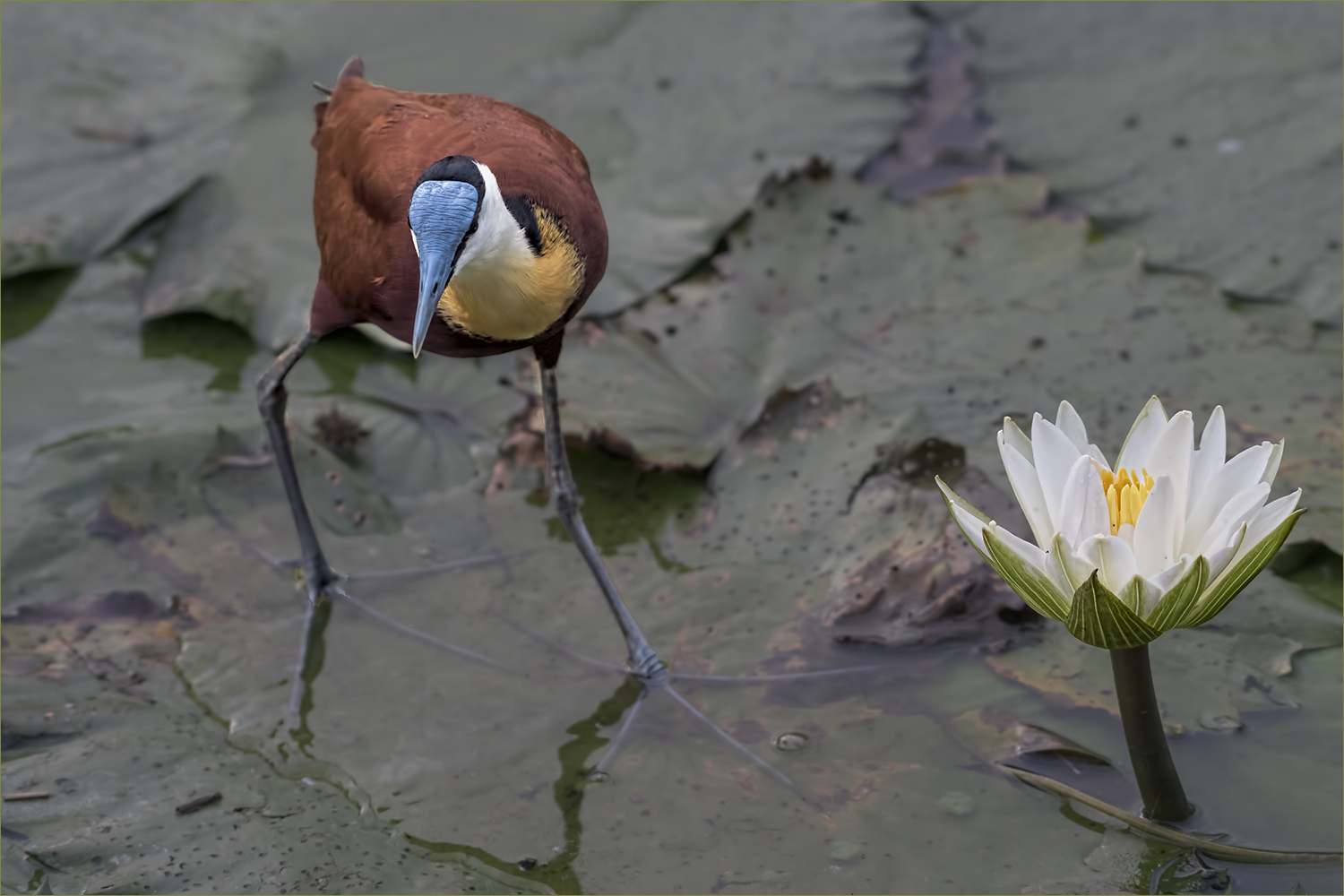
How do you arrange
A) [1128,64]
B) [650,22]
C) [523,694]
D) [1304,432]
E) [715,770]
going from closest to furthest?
1. [715,770]
2. [523,694]
3. [1304,432]
4. [1128,64]
5. [650,22]

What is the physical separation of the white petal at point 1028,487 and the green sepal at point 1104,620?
174 mm

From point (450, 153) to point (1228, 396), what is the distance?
5.85 ft

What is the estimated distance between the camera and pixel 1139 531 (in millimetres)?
1584

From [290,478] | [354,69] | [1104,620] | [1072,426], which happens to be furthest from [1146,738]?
[354,69]

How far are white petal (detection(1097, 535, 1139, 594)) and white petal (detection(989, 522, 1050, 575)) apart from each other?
67mm

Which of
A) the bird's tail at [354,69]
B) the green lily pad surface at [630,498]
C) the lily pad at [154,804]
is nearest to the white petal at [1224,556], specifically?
the green lily pad surface at [630,498]

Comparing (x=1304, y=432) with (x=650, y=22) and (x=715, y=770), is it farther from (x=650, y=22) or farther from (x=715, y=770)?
(x=650, y=22)

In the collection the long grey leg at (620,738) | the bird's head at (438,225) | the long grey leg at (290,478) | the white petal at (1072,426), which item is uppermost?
the bird's head at (438,225)

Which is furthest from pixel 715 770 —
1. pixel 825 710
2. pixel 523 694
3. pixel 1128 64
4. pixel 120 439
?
pixel 1128 64

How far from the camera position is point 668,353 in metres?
2.88

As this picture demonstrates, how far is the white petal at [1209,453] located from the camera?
172cm

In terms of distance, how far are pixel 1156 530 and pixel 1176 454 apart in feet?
0.64

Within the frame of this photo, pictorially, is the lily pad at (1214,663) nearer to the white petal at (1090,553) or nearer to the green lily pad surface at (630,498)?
the green lily pad surface at (630,498)

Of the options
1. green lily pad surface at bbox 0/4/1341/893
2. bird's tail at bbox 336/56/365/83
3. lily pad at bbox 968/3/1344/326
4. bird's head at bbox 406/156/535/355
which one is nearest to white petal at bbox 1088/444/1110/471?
green lily pad surface at bbox 0/4/1341/893
